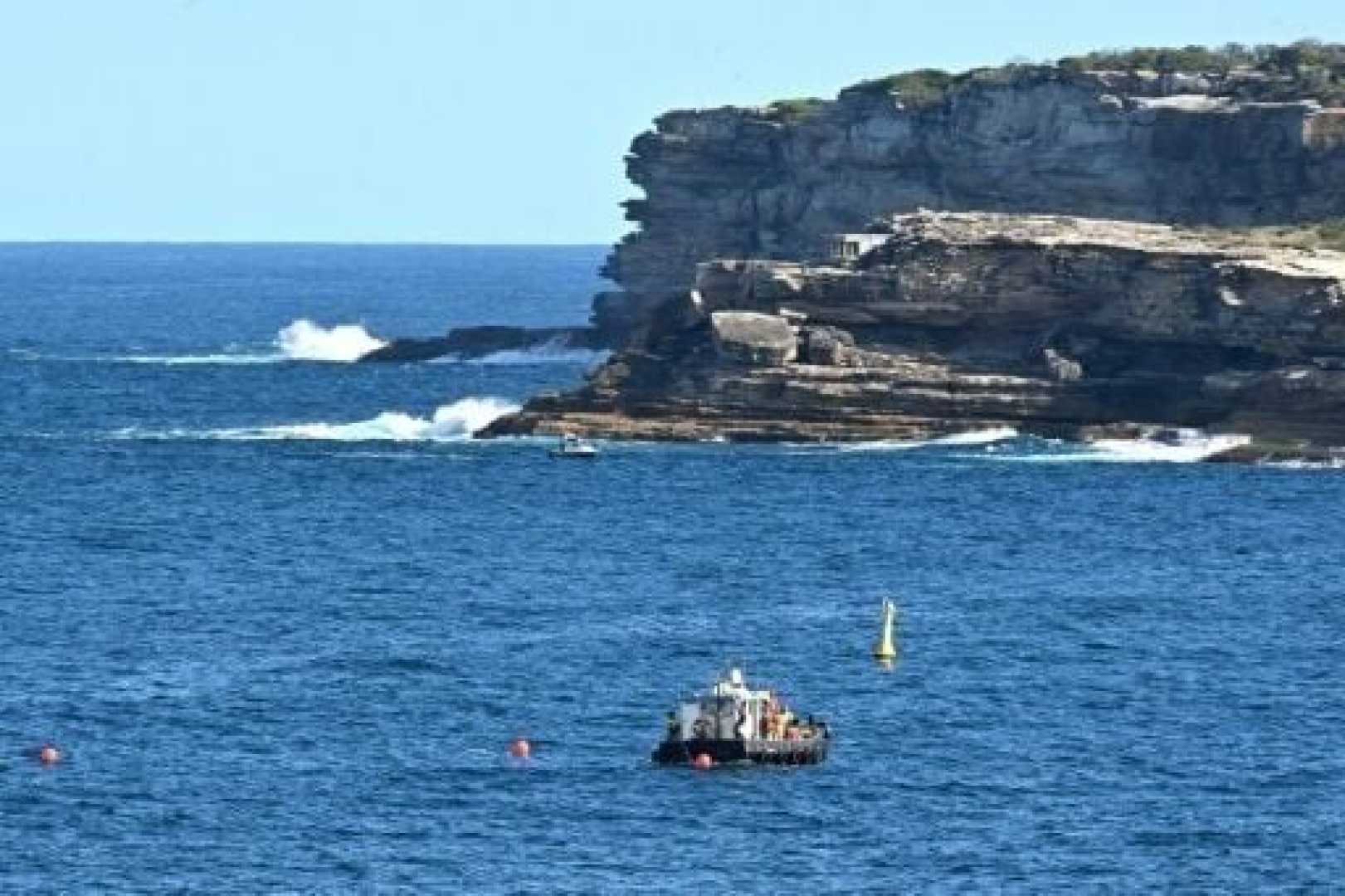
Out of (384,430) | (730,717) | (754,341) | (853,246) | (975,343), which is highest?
(853,246)

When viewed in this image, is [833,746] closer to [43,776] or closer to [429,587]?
[43,776]

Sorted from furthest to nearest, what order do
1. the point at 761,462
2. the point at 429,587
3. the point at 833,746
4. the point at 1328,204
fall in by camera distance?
the point at 1328,204
the point at 761,462
the point at 429,587
the point at 833,746

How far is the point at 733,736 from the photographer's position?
92.5 m

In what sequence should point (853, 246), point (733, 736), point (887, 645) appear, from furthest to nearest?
point (853, 246)
point (887, 645)
point (733, 736)

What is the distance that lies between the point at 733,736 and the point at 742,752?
17.1 inches

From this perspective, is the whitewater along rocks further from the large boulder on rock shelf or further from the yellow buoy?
the yellow buoy

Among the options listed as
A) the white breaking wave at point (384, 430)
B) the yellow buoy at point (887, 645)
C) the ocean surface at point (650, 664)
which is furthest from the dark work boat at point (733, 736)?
the white breaking wave at point (384, 430)

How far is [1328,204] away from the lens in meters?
194

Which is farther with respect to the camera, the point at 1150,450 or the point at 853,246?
the point at 853,246

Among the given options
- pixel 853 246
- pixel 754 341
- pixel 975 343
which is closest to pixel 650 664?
pixel 754 341

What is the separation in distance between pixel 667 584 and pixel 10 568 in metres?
21.8

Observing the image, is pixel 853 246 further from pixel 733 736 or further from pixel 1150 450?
pixel 733 736

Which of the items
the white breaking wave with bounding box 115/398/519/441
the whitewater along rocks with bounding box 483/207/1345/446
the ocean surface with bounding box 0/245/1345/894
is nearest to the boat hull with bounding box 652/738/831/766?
the ocean surface with bounding box 0/245/1345/894

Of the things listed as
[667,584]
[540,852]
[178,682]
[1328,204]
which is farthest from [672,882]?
[1328,204]
